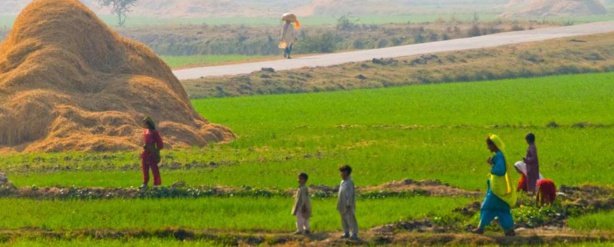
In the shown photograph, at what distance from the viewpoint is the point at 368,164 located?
76.5 feet

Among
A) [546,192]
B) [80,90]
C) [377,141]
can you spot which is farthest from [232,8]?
[546,192]

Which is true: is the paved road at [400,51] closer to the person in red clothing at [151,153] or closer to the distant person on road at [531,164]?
the person in red clothing at [151,153]

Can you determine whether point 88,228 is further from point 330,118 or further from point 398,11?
point 398,11

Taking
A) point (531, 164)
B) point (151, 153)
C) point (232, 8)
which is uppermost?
point (531, 164)

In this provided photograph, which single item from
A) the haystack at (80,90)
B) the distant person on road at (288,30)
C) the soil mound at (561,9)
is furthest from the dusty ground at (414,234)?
the soil mound at (561,9)

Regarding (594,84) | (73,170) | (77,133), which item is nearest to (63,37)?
(77,133)

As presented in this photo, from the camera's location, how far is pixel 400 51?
61.7m

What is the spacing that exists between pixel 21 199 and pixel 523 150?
10.3 m

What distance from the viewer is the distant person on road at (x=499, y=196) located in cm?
1556

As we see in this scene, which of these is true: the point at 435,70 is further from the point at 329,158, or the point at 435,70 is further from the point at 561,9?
the point at 561,9

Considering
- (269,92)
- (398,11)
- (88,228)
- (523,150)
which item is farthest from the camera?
(398,11)

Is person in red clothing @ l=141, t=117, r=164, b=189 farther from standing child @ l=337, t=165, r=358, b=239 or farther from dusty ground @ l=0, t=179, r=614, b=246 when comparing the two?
standing child @ l=337, t=165, r=358, b=239

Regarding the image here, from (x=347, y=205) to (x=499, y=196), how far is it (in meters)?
1.88

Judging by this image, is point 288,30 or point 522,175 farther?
point 288,30
